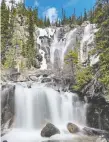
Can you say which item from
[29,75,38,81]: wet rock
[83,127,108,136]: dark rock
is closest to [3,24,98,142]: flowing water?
[83,127,108,136]: dark rock

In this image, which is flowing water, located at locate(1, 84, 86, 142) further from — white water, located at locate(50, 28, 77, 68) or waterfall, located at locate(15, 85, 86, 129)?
white water, located at locate(50, 28, 77, 68)

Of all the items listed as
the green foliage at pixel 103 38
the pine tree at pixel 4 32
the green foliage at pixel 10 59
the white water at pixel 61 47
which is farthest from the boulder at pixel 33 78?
the green foliage at pixel 103 38

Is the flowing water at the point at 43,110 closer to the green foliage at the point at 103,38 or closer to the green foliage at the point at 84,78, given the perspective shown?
the green foliage at the point at 84,78

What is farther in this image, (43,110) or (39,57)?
(39,57)

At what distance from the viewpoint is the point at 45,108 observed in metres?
32.1

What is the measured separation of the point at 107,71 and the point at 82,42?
163 ft

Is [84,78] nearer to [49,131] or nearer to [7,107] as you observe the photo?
[49,131]

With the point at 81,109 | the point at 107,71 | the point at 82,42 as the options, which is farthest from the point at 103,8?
the point at 82,42

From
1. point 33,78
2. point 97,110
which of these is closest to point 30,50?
point 33,78

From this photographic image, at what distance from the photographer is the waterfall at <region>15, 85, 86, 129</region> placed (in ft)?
101

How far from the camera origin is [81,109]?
108ft

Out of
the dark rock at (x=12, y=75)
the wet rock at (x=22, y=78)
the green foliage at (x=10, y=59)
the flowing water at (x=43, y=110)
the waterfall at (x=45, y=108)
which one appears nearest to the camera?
the flowing water at (x=43, y=110)

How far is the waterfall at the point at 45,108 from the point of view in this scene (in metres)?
30.6

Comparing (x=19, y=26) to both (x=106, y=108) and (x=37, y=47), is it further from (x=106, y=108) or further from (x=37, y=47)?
(x=106, y=108)
